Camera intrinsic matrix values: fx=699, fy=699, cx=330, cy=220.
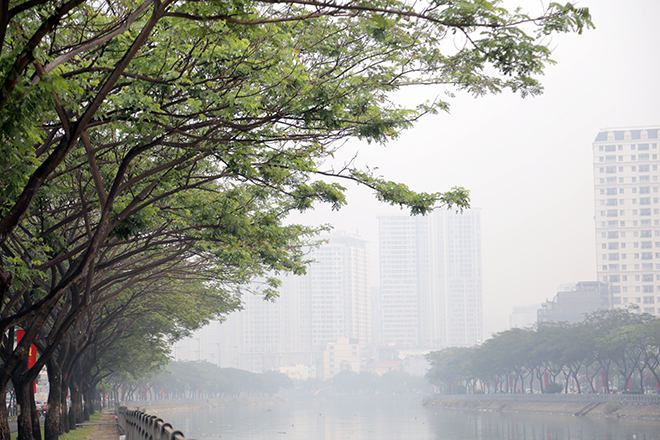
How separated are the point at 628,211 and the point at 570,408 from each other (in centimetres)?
9204

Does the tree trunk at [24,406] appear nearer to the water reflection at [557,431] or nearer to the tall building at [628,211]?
the water reflection at [557,431]

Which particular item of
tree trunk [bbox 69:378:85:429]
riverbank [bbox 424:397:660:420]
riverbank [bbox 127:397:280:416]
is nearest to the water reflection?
riverbank [bbox 424:397:660:420]

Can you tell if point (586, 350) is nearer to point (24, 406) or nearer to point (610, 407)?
point (610, 407)

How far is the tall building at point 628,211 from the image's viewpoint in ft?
479

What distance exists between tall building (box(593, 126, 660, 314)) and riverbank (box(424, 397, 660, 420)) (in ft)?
205

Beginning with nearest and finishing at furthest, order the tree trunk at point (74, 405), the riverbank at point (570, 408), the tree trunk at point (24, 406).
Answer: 1. the tree trunk at point (24, 406)
2. the tree trunk at point (74, 405)
3. the riverbank at point (570, 408)

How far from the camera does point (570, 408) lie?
2773 inches

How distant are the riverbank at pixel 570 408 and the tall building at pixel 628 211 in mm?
62541

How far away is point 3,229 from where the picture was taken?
825 cm

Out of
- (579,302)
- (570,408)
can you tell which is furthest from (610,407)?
(579,302)

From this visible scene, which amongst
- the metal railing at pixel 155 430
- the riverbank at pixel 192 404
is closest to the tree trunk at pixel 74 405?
the metal railing at pixel 155 430

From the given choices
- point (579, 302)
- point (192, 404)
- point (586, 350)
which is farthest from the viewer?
point (579, 302)

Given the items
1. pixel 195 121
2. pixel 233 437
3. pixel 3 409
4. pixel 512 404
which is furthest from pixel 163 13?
pixel 512 404

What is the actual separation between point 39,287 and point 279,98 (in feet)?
31.7
